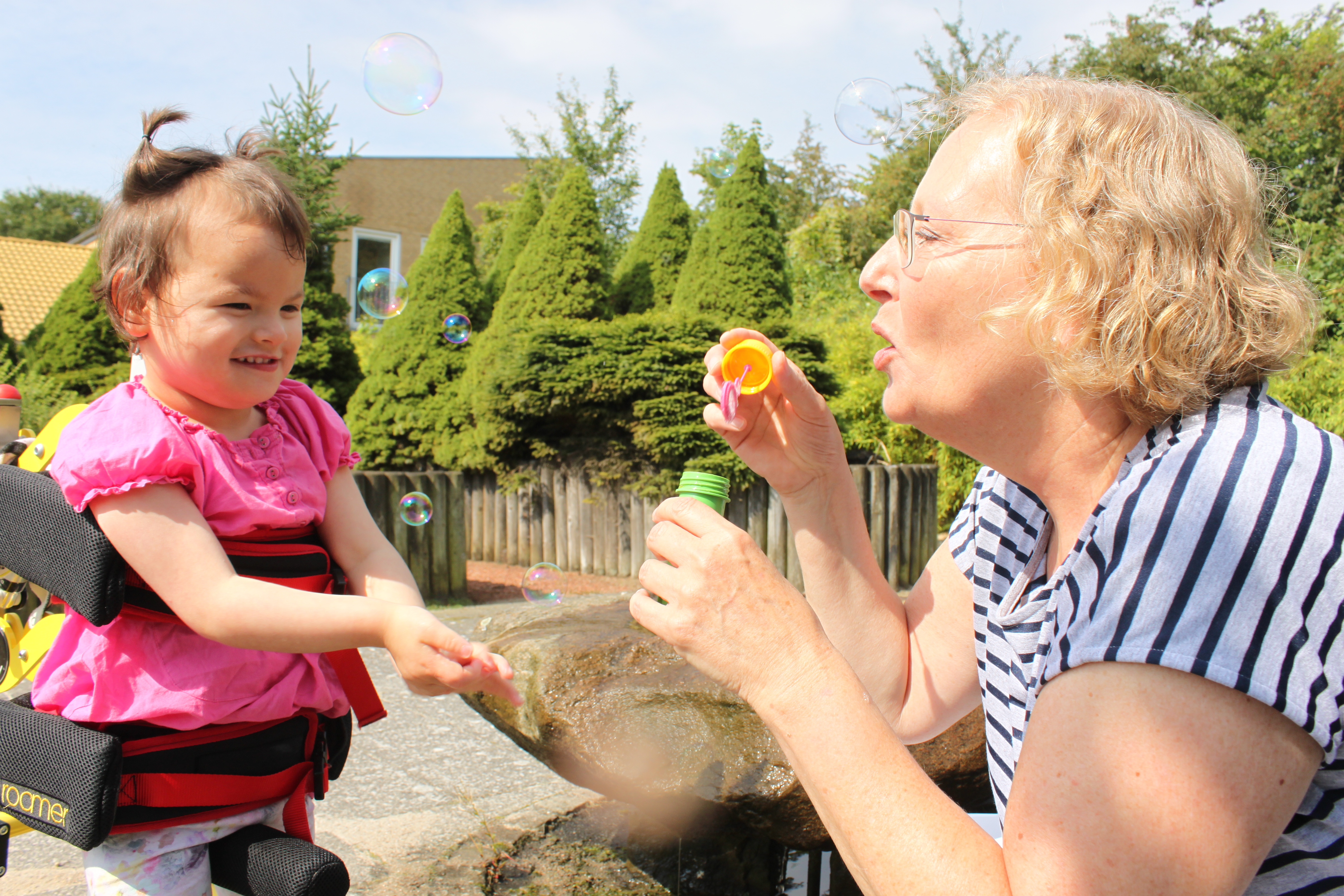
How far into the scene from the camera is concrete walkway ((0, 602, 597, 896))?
2.67 metres

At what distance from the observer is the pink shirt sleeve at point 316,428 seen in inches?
65.8

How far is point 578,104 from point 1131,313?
63.7 ft

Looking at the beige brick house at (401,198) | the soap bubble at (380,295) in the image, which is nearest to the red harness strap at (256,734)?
the soap bubble at (380,295)

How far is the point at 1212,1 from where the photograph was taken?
642 inches

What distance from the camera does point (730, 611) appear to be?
125 cm

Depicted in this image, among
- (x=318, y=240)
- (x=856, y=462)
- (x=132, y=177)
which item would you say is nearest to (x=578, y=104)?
(x=318, y=240)

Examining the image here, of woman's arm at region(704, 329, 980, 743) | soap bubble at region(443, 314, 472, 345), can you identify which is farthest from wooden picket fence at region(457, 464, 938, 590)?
woman's arm at region(704, 329, 980, 743)

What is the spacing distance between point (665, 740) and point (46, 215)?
62.1 m

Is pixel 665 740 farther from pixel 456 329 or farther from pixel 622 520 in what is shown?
pixel 622 520

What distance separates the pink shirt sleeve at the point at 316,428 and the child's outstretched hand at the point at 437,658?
488mm

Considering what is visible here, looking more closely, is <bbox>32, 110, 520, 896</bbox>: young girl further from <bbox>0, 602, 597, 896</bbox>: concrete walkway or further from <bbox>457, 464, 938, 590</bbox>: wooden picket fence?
<bbox>457, 464, 938, 590</bbox>: wooden picket fence

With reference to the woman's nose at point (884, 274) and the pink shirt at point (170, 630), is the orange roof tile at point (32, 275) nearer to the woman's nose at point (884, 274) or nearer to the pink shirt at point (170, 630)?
the pink shirt at point (170, 630)

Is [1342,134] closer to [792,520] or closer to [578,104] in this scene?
[578,104]

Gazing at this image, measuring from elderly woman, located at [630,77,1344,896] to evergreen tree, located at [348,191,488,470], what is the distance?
7.41 m
